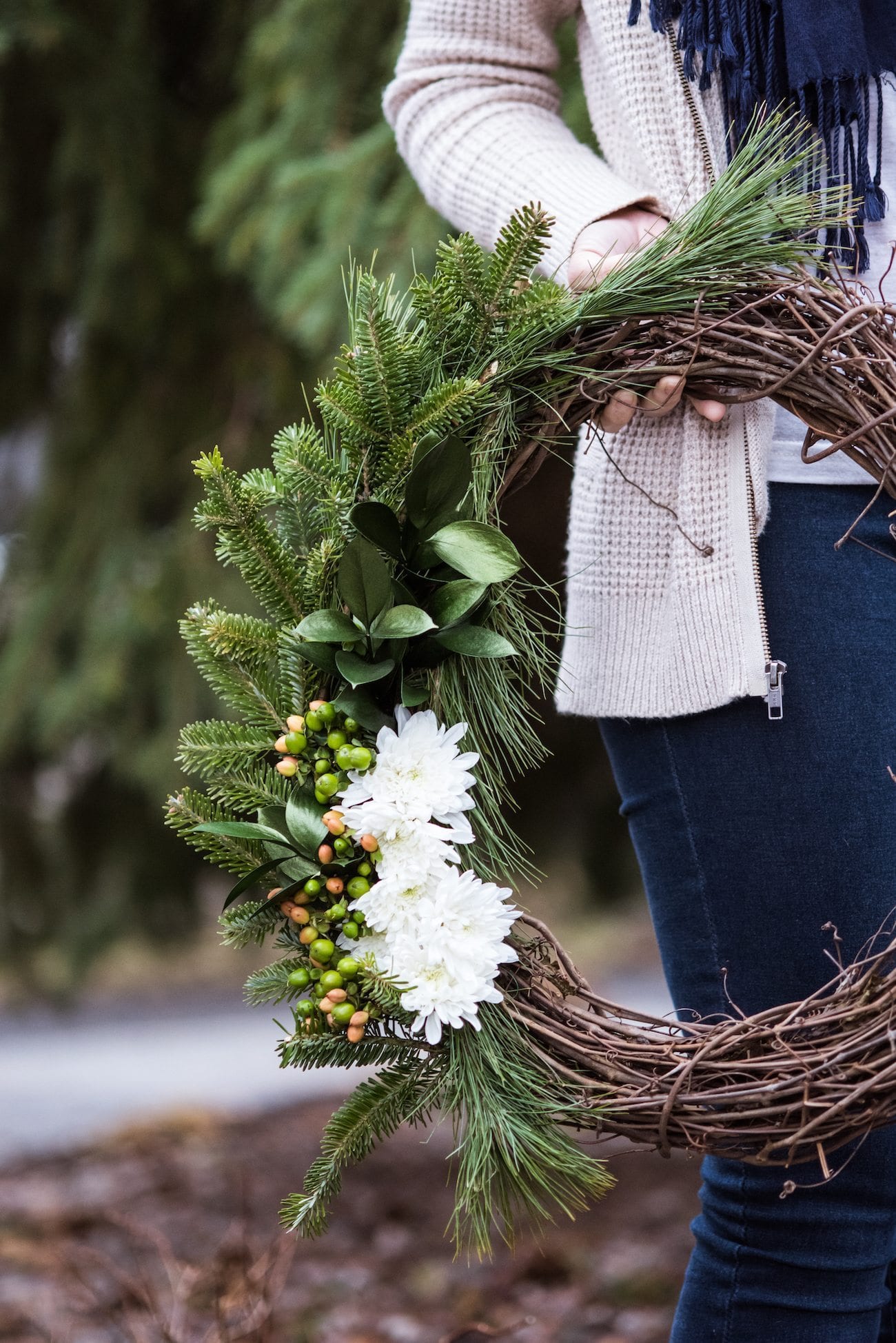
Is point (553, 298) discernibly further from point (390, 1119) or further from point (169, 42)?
point (169, 42)

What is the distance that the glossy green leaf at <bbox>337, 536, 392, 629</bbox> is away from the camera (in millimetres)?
983

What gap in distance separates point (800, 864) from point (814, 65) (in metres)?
0.63

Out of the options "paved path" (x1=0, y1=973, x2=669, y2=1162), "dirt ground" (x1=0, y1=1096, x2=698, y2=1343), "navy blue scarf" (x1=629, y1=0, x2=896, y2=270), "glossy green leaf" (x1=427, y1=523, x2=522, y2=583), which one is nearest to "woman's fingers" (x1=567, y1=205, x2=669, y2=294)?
"navy blue scarf" (x1=629, y1=0, x2=896, y2=270)

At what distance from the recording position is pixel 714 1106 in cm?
93

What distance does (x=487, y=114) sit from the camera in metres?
1.13

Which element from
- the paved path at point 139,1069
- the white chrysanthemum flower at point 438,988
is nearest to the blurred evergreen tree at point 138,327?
the paved path at point 139,1069

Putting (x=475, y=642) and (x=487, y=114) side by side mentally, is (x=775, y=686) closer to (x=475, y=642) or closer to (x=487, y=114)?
(x=475, y=642)

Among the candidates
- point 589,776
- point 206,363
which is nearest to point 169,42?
point 206,363

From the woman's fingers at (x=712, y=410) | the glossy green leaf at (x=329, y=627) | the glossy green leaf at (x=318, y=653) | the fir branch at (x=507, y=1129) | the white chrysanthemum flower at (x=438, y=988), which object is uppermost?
the woman's fingers at (x=712, y=410)

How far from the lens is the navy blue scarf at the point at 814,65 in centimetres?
97

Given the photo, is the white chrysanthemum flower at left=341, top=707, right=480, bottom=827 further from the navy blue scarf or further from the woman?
the navy blue scarf

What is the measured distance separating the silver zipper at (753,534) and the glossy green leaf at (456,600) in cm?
22

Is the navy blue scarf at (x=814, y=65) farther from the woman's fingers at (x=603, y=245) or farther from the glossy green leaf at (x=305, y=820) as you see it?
the glossy green leaf at (x=305, y=820)

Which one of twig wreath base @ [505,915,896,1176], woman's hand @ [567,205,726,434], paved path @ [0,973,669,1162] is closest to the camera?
twig wreath base @ [505,915,896,1176]
